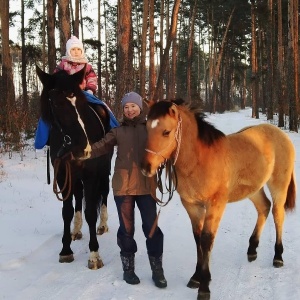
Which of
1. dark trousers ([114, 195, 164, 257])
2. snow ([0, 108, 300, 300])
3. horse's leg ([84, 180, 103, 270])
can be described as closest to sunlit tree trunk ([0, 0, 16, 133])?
snow ([0, 108, 300, 300])

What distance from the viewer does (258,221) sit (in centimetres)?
451

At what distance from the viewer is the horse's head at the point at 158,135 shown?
297 cm

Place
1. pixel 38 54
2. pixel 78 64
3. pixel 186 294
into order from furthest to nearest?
pixel 38 54, pixel 78 64, pixel 186 294

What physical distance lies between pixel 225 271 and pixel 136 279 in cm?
104

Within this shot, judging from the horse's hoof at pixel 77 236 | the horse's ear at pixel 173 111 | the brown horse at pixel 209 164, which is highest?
the horse's ear at pixel 173 111

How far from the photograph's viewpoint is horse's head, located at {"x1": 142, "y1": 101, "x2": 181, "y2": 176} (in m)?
2.97

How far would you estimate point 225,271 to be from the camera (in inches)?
156

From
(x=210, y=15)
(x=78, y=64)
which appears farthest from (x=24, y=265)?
(x=210, y=15)

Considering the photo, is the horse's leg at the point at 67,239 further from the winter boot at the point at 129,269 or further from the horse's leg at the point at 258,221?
the horse's leg at the point at 258,221

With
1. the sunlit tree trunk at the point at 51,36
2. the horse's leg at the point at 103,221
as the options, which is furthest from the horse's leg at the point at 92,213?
the sunlit tree trunk at the point at 51,36

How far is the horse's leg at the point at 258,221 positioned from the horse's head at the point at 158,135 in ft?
6.58

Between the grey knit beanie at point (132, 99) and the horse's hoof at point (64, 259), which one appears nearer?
the grey knit beanie at point (132, 99)

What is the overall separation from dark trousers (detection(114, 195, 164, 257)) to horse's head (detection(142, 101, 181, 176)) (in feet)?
2.45

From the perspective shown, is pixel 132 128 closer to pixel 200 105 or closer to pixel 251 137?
pixel 200 105
